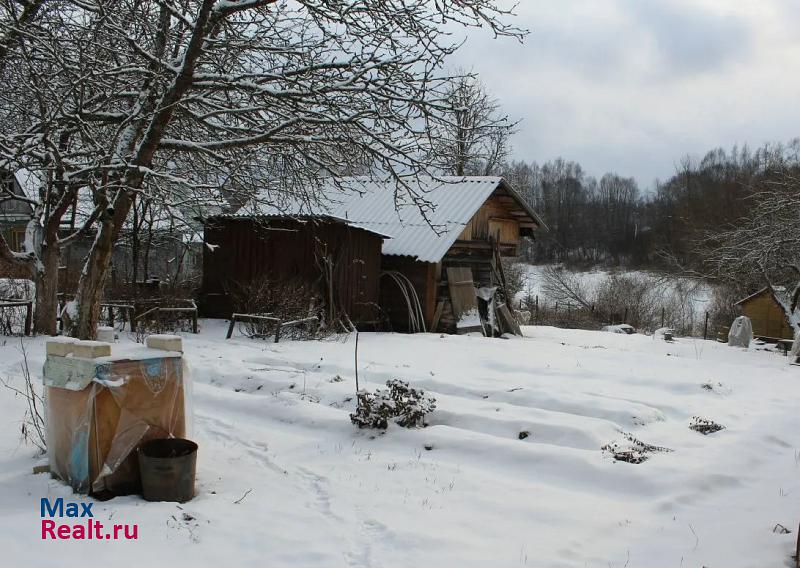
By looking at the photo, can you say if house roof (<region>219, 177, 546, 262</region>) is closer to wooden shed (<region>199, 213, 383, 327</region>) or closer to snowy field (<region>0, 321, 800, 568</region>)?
wooden shed (<region>199, 213, 383, 327</region>)

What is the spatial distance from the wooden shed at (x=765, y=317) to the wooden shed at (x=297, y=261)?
19.2 metres

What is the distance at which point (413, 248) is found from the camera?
1731cm

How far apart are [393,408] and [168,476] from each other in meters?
2.81

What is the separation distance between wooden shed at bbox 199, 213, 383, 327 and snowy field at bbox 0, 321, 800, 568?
5.62m

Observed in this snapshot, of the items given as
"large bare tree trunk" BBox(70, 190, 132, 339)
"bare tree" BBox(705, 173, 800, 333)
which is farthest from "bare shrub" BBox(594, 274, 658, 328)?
"large bare tree trunk" BBox(70, 190, 132, 339)

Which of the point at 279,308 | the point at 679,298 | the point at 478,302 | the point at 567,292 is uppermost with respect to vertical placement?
the point at 567,292

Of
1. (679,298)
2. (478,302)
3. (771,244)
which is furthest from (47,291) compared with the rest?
(679,298)

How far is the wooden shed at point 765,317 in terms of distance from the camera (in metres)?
26.8

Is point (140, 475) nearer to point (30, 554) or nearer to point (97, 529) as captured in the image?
point (97, 529)

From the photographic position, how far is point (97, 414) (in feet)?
14.3

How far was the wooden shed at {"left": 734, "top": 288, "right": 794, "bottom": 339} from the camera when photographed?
26797 millimetres

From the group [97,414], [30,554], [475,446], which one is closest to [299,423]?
[475,446]

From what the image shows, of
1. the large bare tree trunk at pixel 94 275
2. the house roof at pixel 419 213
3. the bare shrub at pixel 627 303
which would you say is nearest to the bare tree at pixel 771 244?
the house roof at pixel 419 213

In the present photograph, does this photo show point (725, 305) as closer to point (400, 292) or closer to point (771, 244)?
point (771, 244)
